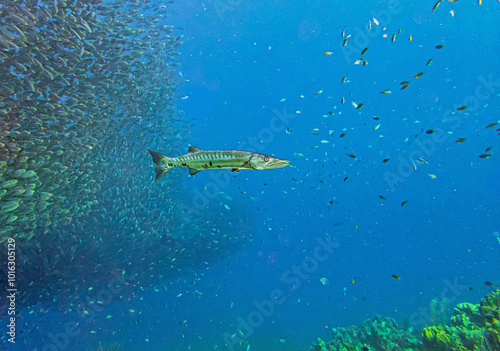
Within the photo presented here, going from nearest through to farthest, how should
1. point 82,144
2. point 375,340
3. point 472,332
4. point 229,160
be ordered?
1. point 229,160
2. point 472,332
3. point 375,340
4. point 82,144

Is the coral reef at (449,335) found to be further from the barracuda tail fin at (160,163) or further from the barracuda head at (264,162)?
the barracuda tail fin at (160,163)

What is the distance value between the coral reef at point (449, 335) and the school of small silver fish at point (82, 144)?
390 inches

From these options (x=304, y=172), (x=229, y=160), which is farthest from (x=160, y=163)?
(x=304, y=172)

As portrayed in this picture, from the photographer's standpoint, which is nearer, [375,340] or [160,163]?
[160,163]

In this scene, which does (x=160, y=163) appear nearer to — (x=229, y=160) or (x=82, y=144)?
(x=229, y=160)

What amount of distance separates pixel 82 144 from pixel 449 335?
500 inches

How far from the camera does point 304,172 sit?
59.9m

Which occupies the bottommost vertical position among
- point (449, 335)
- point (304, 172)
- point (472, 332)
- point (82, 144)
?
point (472, 332)

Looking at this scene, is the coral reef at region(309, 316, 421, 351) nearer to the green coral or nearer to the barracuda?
the green coral

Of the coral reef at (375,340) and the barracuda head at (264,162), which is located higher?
the barracuda head at (264,162)

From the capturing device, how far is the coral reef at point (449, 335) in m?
5.73

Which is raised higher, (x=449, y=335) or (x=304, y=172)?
(x=304, y=172)

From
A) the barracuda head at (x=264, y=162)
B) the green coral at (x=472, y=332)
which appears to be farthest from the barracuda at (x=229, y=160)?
the green coral at (x=472, y=332)

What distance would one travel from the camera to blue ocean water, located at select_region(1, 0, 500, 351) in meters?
18.8
